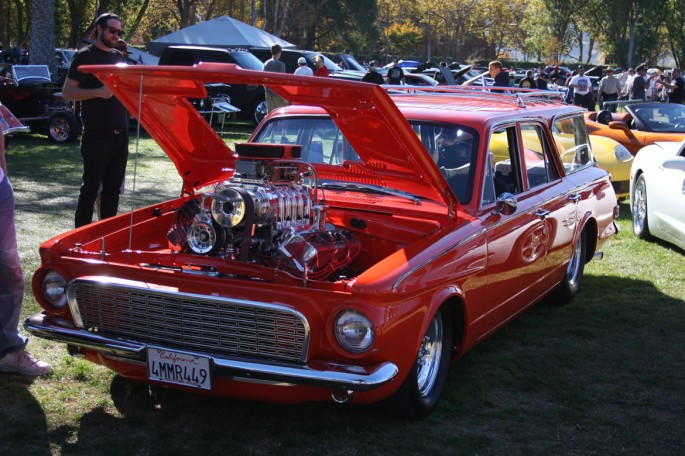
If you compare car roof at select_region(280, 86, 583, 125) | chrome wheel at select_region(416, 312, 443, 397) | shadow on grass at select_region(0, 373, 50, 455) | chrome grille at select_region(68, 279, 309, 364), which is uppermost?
car roof at select_region(280, 86, 583, 125)

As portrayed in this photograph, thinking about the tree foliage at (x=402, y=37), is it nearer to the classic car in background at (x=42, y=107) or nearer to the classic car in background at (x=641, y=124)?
the classic car in background at (x=42, y=107)

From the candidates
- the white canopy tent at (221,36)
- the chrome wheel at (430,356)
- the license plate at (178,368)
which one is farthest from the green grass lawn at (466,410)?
the white canopy tent at (221,36)

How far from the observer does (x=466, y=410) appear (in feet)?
14.9

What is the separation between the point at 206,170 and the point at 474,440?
7.83 feet

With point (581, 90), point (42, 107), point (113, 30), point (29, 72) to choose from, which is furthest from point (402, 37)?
point (113, 30)

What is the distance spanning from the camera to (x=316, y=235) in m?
4.47

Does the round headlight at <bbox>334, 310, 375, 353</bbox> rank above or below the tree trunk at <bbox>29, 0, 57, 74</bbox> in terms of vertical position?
below

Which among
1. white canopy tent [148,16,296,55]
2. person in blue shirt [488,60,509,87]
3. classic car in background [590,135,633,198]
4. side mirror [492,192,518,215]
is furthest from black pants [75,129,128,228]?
white canopy tent [148,16,296,55]

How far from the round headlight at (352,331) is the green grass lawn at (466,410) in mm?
508

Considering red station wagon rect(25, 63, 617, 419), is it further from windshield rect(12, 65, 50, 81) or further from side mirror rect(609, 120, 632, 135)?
windshield rect(12, 65, 50, 81)

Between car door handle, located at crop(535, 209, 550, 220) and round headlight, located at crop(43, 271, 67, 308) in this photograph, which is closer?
round headlight, located at crop(43, 271, 67, 308)

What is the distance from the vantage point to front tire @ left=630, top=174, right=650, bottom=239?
9.23 meters

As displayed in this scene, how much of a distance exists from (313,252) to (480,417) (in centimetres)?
122

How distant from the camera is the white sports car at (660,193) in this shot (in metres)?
8.14
